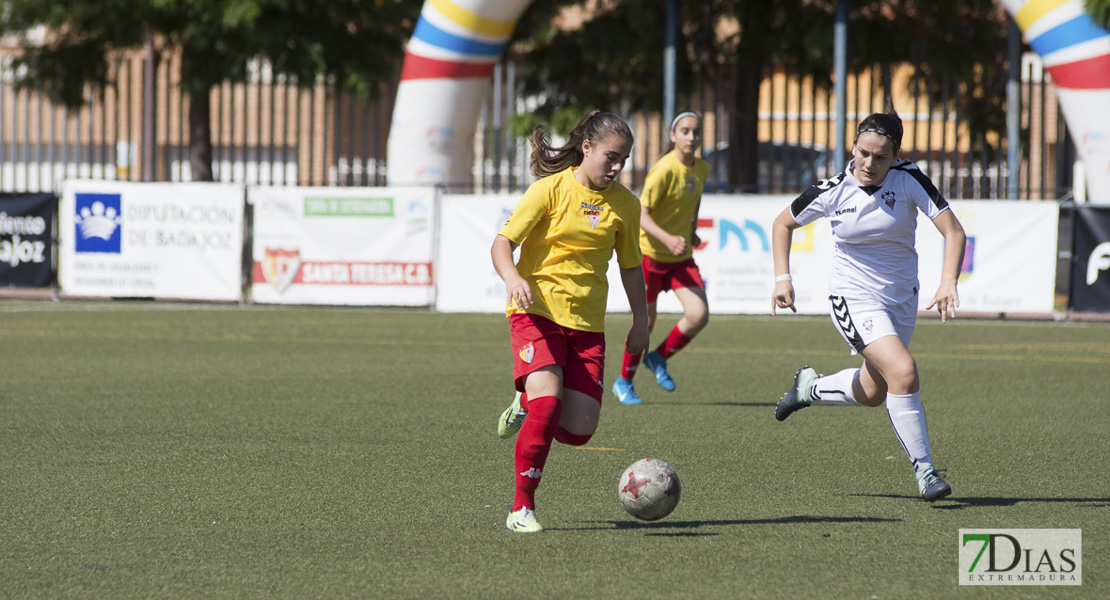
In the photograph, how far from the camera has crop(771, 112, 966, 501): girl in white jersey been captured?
19.6ft

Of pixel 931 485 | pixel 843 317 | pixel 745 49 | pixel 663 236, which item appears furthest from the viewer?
pixel 745 49

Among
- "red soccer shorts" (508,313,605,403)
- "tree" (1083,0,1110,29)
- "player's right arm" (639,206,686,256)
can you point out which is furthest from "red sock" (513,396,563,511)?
"tree" (1083,0,1110,29)

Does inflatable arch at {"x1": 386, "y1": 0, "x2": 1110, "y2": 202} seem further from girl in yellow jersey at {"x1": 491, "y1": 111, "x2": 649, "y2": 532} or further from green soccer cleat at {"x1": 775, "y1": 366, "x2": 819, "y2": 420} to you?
girl in yellow jersey at {"x1": 491, "y1": 111, "x2": 649, "y2": 532}

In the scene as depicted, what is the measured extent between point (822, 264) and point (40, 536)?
11861mm

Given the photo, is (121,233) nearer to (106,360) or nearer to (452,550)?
(106,360)

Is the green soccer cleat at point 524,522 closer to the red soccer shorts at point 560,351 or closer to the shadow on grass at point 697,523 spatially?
the shadow on grass at point 697,523

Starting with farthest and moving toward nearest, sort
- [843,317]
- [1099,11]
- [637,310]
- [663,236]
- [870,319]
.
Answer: [1099,11], [663,236], [843,317], [870,319], [637,310]

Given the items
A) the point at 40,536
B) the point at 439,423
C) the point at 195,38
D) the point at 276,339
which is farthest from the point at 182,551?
the point at 195,38

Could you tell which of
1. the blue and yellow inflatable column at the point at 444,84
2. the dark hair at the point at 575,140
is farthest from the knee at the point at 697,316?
the blue and yellow inflatable column at the point at 444,84

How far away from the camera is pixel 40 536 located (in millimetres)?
5102

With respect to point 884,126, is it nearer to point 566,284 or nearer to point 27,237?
point 566,284

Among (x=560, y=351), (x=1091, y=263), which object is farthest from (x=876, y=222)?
(x=1091, y=263)

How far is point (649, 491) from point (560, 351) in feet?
2.18

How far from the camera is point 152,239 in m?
17.3
